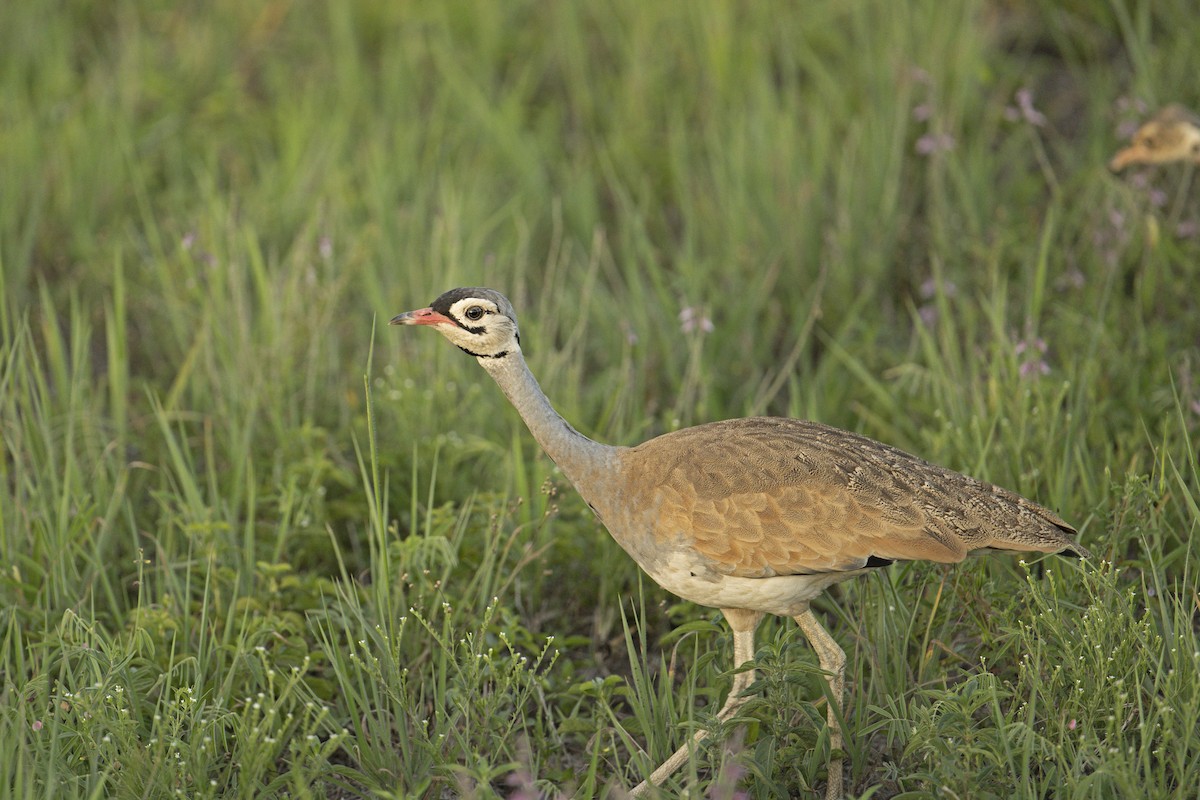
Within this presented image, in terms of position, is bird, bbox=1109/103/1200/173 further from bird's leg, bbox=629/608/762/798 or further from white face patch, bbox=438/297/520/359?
white face patch, bbox=438/297/520/359

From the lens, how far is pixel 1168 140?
548 cm

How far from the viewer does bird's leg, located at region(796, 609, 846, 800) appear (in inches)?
143

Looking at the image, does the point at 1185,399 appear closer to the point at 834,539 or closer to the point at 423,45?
the point at 834,539

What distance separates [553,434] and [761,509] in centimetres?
61

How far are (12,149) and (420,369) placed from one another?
257 centimetres

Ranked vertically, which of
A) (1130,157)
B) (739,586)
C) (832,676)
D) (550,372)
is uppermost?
(1130,157)

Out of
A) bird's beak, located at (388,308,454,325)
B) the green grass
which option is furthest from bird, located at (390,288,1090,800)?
the green grass

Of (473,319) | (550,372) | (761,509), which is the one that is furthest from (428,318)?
(550,372)

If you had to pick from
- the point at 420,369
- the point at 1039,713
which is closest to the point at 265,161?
the point at 420,369

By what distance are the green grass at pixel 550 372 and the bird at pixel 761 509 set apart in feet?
0.47

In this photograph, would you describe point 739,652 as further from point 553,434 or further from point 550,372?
point 550,372

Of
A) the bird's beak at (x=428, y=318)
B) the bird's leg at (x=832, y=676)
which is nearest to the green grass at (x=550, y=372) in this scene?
the bird's leg at (x=832, y=676)

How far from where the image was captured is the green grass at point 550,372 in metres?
3.64

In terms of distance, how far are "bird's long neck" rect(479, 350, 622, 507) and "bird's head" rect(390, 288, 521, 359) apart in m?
0.07
